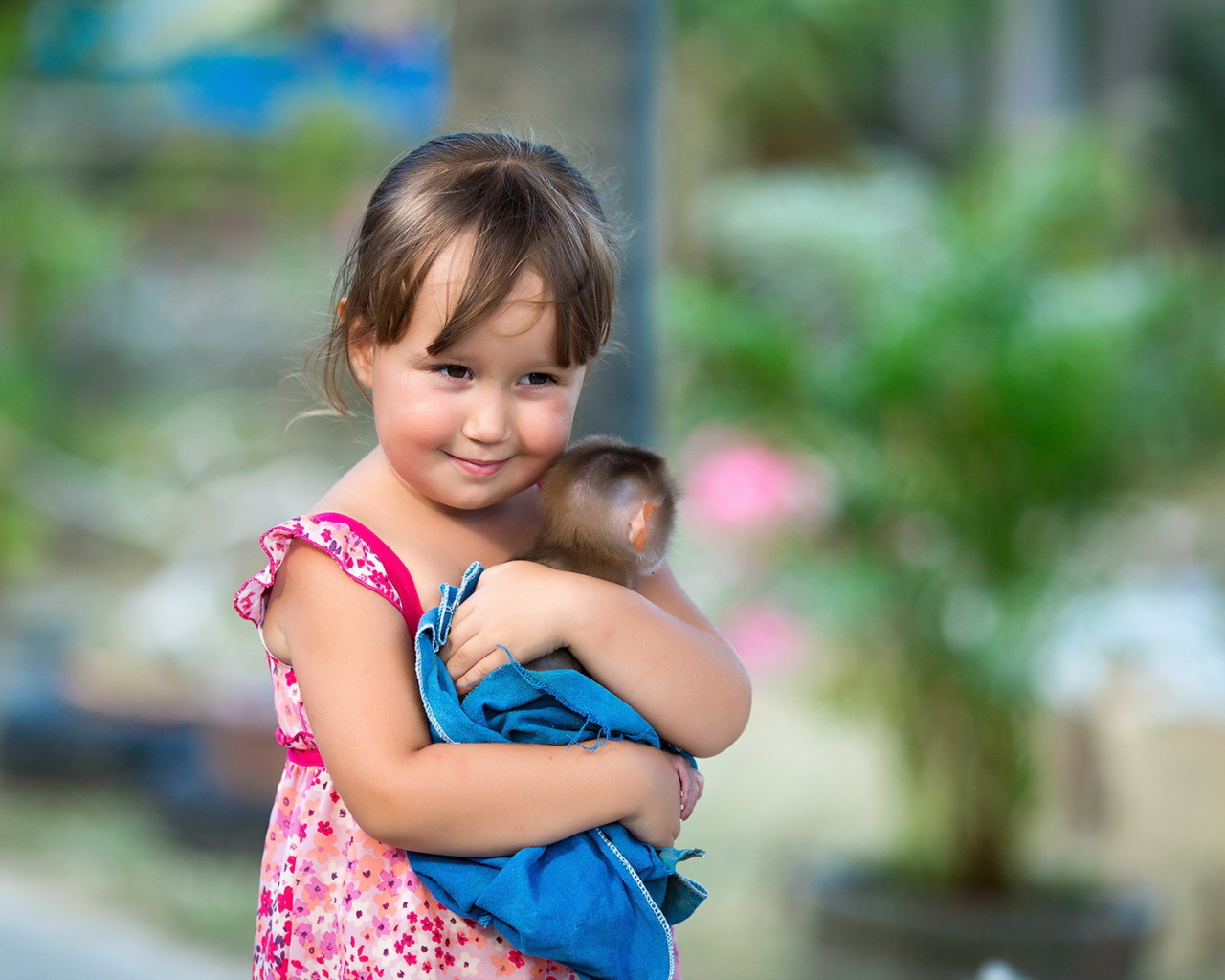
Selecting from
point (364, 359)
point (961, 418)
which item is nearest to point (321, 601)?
point (364, 359)

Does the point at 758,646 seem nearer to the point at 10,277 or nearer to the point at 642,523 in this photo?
the point at 642,523

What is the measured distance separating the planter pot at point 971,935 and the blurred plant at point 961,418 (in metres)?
0.18

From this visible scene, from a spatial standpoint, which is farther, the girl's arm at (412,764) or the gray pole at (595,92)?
the gray pole at (595,92)

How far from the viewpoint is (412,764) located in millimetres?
1283

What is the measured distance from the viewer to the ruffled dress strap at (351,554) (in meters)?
1.36

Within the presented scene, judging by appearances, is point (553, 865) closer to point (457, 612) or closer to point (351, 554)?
point (457, 612)

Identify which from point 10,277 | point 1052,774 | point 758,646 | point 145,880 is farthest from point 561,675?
point 10,277

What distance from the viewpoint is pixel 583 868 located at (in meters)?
1.31

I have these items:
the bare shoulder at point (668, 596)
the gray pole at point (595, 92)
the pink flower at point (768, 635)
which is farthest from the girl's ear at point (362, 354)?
the pink flower at point (768, 635)

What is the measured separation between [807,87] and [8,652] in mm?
9374

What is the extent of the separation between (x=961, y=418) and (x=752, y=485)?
824mm

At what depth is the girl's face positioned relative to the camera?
1335 millimetres

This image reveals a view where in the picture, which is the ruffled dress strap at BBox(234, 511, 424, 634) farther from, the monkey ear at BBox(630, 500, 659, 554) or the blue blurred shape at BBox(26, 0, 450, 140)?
the blue blurred shape at BBox(26, 0, 450, 140)

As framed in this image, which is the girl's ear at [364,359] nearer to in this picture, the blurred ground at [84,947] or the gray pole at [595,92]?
the gray pole at [595,92]
